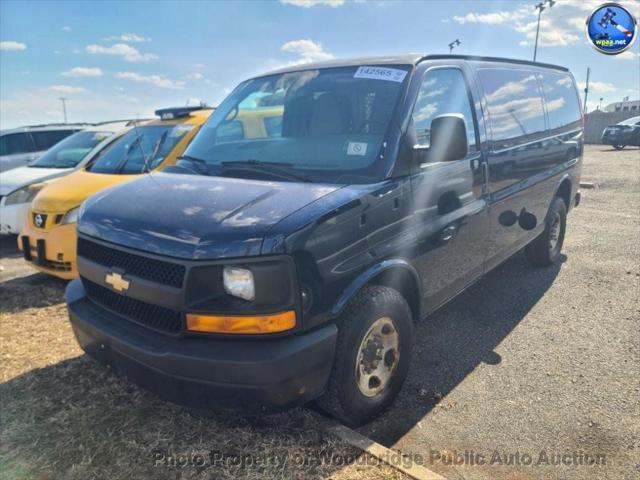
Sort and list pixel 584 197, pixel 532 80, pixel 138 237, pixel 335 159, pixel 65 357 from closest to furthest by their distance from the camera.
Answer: pixel 138 237, pixel 335 159, pixel 65 357, pixel 532 80, pixel 584 197

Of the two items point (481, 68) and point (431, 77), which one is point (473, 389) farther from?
point (481, 68)

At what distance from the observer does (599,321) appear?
14.1 ft

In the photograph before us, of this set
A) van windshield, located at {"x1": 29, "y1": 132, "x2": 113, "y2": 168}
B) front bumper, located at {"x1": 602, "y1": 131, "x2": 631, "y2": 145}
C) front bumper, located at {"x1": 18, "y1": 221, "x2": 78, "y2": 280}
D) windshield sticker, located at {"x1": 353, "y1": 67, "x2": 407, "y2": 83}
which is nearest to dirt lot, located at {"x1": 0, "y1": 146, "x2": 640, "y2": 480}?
front bumper, located at {"x1": 18, "y1": 221, "x2": 78, "y2": 280}

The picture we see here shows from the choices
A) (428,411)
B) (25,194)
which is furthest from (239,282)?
→ (25,194)

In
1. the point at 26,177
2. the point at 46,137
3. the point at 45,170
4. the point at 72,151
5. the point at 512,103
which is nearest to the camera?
the point at 512,103

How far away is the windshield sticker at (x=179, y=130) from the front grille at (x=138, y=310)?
3441mm

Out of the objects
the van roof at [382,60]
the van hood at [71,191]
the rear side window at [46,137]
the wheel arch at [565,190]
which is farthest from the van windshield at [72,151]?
the wheel arch at [565,190]

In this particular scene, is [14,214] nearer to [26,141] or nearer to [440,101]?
[26,141]

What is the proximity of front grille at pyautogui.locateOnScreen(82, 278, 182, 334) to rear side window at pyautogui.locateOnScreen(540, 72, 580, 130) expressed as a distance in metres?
4.45

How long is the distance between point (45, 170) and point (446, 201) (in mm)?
6442

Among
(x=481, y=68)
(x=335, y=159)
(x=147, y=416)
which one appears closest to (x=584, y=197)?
(x=481, y=68)

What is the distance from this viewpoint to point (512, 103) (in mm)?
4281

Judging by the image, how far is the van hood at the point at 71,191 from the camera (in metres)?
5.12

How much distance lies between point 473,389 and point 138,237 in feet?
7.79
